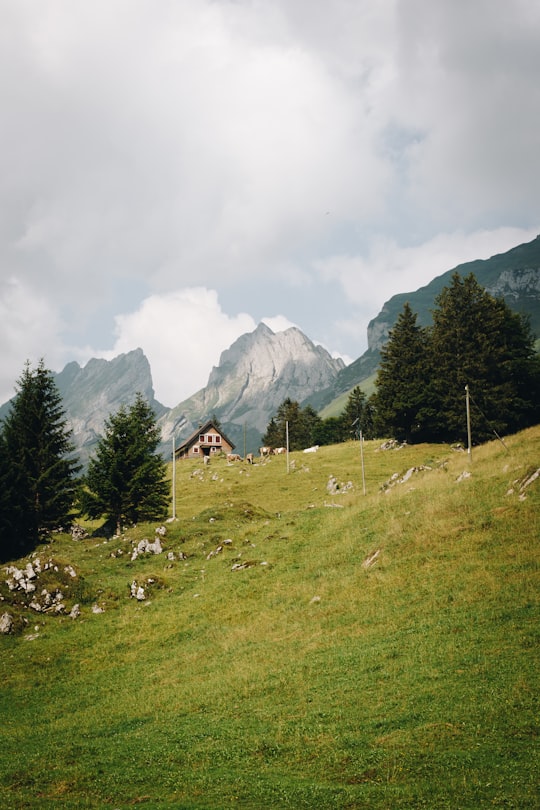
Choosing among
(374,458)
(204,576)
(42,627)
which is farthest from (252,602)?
(374,458)

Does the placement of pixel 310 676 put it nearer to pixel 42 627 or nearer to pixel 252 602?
pixel 252 602

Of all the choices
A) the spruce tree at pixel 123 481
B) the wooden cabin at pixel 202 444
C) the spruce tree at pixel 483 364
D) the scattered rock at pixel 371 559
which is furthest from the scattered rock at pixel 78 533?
the wooden cabin at pixel 202 444

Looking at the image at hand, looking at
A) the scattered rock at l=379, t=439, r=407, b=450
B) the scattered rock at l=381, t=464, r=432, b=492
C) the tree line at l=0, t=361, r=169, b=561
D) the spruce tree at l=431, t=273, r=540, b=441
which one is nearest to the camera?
the scattered rock at l=381, t=464, r=432, b=492

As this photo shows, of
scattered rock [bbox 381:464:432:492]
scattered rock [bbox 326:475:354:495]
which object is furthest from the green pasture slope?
scattered rock [bbox 326:475:354:495]

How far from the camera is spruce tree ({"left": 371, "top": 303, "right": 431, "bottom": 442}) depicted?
258ft

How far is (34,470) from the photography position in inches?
2127

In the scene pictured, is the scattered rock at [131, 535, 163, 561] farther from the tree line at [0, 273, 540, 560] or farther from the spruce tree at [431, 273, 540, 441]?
the spruce tree at [431, 273, 540, 441]

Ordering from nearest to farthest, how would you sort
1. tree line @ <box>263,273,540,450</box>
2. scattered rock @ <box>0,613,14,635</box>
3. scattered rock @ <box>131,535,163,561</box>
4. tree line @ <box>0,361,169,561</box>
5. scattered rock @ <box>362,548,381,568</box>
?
scattered rock @ <box>362,548,381,568</box>
scattered rock @ <box>0,613,14,635</box>
scattered rock @ <box>131,535,163,561</box>
tree line @ <box>0,361,169,561</box>
tree line @ <box>263,273,540,450</box>

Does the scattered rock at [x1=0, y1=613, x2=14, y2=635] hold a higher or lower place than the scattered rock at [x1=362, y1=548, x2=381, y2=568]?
lower

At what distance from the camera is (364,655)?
18.2 metres

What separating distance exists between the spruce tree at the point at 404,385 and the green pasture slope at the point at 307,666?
130 ft

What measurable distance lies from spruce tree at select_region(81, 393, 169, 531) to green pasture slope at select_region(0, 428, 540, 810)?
1079 centimetres

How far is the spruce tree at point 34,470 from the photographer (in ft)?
158

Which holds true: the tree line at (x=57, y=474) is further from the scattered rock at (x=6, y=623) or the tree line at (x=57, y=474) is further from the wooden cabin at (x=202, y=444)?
the wooden cabin at (x=202, y=444)
